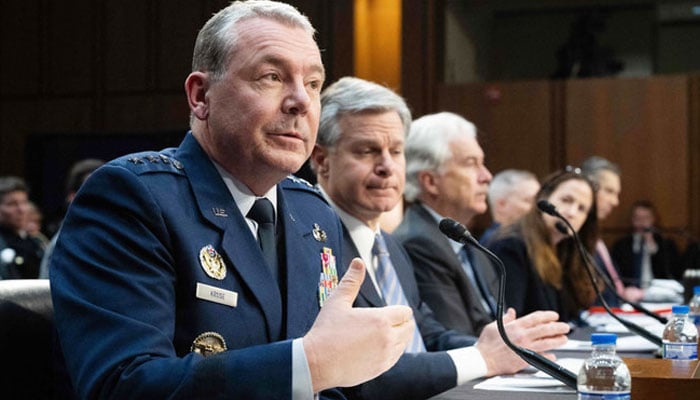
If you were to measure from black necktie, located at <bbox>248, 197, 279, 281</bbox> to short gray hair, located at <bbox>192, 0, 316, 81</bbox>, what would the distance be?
250mm

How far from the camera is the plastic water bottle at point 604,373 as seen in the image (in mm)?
1701

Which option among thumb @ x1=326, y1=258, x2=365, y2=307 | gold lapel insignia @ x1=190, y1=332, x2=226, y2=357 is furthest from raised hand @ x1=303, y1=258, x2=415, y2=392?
gold lapel insignia @ x1=190, y1=332, x2=226, y2=357

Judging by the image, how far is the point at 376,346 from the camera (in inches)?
60.2

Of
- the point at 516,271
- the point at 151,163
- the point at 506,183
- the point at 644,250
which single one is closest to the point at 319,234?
the point at 151,163

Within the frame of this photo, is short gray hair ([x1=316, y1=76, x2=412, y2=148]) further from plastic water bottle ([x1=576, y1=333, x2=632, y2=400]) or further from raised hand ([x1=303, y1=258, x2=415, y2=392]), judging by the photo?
raised hand ([x1=303, y1=258, x2=415, y2=392])

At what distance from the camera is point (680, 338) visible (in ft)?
8.04

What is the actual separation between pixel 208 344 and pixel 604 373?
2.22 ft

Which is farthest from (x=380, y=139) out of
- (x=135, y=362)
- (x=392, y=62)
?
(x=392, y=62)

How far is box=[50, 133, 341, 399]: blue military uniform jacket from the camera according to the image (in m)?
1.51

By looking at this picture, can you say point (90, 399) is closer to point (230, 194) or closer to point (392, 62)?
point (230, 194)

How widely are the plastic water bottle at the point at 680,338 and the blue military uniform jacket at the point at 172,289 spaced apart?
3.06 ft

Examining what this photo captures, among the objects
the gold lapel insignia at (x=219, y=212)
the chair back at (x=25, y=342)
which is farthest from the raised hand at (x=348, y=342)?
the chair back at (x=25, y=342)

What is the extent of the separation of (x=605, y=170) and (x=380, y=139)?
5.06 meters

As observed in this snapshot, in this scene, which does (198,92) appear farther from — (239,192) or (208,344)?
(208,344)
